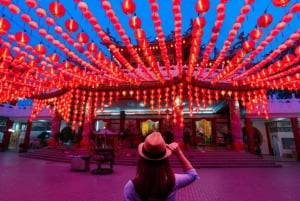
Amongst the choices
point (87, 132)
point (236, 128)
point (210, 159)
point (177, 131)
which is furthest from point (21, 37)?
point (236, 128)

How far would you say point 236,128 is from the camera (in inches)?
451

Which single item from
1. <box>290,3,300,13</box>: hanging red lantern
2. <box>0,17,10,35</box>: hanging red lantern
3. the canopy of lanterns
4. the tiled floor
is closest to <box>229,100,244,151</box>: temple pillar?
the canopy of lanterns

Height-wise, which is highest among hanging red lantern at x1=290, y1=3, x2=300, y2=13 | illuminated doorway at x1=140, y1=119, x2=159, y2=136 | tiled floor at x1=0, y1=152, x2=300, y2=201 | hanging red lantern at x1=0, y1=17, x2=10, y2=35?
hanging red lantern at x1=290, y1=3, x2=300, y2=13

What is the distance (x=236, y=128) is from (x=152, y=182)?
39.1 feet

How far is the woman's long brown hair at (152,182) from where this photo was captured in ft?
3.52

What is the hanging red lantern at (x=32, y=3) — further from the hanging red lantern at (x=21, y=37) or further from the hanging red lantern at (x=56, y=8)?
the hanging red lantern at (x=21, y=37)

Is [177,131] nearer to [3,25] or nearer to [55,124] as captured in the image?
[3,25]

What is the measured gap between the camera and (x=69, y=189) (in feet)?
15.0

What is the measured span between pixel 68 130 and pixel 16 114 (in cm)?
745

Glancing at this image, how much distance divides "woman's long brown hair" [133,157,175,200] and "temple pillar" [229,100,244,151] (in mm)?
11621

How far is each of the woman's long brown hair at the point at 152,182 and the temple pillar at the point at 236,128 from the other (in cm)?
1162

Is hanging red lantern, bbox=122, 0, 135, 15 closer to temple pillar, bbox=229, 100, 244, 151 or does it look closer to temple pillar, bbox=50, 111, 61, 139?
temple pillar, bbox=229, 100, 244, 151

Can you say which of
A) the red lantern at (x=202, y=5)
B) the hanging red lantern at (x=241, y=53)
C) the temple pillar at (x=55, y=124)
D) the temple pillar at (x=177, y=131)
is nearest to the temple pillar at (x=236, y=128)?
the temple pillar at (x=177, y=131)

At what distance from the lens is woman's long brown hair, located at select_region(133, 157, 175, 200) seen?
1.07 meters
